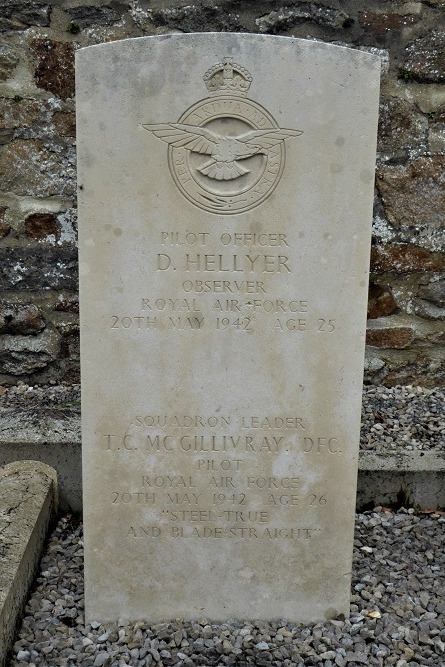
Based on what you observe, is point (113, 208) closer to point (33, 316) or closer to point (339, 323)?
point (339, 323)

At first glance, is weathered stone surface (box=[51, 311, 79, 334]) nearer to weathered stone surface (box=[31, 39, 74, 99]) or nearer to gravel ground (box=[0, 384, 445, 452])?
gravel ground (box=[0, 384, 445, 452])

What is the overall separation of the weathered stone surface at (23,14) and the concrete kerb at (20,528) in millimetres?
2224

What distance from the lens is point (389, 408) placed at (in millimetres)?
3660

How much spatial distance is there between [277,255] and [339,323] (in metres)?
0.32

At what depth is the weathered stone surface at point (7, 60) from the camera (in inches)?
136

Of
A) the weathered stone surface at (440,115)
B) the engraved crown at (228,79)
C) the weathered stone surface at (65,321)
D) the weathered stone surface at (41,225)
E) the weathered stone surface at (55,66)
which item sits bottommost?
the weathered stone surface at (65,321)

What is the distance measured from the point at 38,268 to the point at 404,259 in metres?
2.02

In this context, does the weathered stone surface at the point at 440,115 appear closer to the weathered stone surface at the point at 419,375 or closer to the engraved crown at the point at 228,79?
the weathered stone surface at the point at 419,375

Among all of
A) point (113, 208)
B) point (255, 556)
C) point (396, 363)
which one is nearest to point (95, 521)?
point (255, 556)

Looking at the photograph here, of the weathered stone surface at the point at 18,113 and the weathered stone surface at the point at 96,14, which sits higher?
the weathered stone surface at the point at 96,14

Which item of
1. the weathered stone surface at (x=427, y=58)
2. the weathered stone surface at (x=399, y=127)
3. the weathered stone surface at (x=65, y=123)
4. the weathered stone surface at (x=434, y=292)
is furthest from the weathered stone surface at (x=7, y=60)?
the weathered stone surface at (x=434, y=292)

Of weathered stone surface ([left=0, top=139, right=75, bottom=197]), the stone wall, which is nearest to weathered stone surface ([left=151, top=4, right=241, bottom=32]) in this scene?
the stone wall

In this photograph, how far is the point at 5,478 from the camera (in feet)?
9.73

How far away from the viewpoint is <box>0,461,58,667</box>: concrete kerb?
223 centimetres
